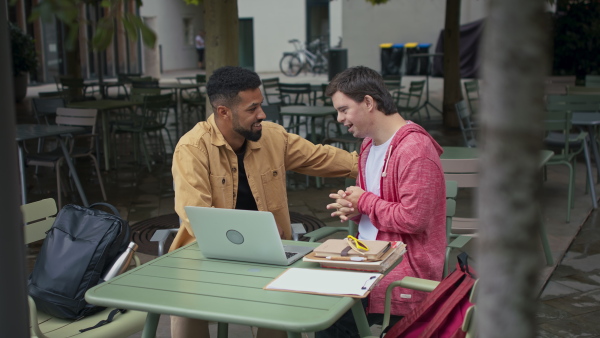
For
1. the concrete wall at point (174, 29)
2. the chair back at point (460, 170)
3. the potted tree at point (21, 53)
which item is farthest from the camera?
the concrete wall at point (174, 29)

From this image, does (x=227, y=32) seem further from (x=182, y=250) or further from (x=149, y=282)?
(x=149, y=282)

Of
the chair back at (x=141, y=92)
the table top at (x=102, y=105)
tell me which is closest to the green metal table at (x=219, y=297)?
the table top at (x=102, y=105)

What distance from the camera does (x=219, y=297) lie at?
2365mm

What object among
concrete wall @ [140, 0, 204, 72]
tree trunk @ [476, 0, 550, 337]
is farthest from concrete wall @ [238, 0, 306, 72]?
tree trunk @ [476, 0, 550, 337]

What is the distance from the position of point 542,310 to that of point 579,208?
2.85 m

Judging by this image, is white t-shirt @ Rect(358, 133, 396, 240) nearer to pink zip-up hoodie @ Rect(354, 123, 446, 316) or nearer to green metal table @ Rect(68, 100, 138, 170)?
pink zip-up hoodie @ Rect(354, 123, 446, 316)

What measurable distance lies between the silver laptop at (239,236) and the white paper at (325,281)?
4.7 inches

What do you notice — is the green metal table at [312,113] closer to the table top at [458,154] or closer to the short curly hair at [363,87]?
the table top at [458,154]

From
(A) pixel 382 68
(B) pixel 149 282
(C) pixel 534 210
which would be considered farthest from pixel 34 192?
(A) pixel 382 68

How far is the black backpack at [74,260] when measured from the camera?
9.76 feet

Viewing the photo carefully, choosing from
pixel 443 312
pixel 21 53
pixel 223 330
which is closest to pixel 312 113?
pixel 223 330

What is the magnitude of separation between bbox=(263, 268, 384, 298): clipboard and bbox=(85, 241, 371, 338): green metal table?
26mm

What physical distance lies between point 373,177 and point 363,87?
383 mm

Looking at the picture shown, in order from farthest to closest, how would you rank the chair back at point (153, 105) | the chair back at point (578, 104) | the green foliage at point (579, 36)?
the green foliage at point (579, 36), the chair back at point (153, 105), the chair back at point (578, 104)
